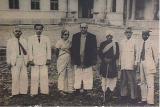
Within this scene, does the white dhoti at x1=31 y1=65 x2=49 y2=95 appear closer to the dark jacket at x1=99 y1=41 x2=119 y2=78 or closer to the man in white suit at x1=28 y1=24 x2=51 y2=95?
the man in white suit at x1=28 y1=24 x2=51 y2=95

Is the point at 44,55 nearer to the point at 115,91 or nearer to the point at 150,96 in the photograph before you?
the point at 115,91

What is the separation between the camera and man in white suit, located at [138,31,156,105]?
15.3 ft

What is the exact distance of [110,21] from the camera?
4.62 meters

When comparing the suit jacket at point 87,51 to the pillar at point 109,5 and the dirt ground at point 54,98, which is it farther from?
the pillar at point 109,5

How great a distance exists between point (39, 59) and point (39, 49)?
5.4 inches

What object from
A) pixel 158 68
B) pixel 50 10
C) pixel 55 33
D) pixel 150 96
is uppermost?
pixel 50 10

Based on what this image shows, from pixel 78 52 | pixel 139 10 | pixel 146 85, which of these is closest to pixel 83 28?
pixel 78 52

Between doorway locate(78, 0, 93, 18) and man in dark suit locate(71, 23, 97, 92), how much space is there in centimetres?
13

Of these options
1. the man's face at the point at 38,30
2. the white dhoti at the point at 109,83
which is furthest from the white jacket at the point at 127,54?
the man's face at the point at 38,30

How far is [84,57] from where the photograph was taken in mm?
4695

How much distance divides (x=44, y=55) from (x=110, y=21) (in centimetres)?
100

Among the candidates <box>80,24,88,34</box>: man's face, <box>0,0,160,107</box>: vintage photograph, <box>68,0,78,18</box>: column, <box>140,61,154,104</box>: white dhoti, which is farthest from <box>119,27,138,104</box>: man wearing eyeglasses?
<box>68,0,78,18</box>: column

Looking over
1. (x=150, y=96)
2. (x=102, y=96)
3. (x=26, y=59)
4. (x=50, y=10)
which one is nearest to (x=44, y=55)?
(x=26, y=59)

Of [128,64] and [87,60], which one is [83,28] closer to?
[87,60]
